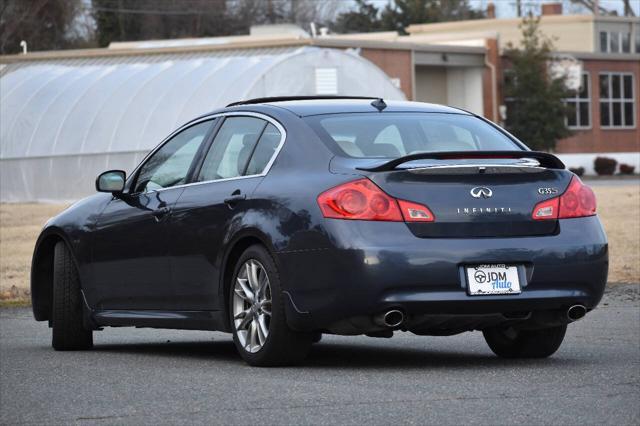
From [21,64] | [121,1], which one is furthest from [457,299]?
[121,1]

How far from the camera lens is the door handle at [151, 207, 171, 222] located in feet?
32.4

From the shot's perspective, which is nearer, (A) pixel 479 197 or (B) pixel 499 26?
(A) pixel 479 197

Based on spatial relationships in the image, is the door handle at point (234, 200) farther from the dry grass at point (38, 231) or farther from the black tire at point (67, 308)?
the dry grass at point (38, 231)

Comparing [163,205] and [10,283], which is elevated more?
[163,205]

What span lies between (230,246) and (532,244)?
1832 millimetres

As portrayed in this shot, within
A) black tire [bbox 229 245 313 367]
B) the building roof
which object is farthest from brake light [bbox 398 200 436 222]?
the building roof

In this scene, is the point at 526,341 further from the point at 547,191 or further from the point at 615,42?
the point at 615,42

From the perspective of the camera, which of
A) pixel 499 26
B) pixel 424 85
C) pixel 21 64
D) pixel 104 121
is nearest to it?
pixel 104 121

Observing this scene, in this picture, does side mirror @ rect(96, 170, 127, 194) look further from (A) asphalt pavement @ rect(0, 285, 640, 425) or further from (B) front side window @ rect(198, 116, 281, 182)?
(A) asphalt pavement @ rect(0, 285, 640, 425)

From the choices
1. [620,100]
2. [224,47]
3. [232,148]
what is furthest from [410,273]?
[620,100]

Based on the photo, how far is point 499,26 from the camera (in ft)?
240

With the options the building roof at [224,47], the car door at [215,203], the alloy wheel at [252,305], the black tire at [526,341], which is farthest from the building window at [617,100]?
the alloy wheel at [252,305]

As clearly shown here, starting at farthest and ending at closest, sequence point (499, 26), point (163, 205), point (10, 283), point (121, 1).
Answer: point (121, 1) < point (499, 26) < point (10, 283) < point (163, 205)

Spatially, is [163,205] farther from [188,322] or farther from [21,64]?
[21,64]
